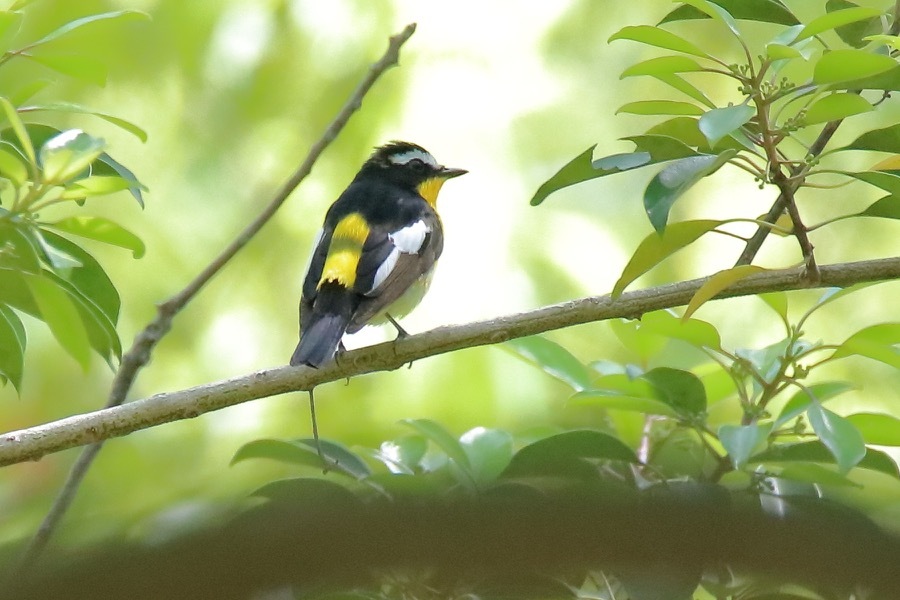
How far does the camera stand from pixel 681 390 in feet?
5.34

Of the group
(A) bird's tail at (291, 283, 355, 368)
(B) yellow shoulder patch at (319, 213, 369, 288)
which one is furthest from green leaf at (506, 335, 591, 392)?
(B) yellow shoulder patch at (319, 213, 369, 288)

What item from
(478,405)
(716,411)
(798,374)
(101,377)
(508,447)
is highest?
(798,374)

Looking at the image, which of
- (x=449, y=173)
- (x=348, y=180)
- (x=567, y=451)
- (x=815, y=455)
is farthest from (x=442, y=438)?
(x=348, y=180)

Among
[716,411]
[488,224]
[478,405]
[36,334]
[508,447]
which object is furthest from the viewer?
[488,224]

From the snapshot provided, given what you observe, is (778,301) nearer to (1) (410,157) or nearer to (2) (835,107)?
(2) (835,107)

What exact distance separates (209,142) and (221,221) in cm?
38

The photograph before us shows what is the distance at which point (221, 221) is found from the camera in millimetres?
4289

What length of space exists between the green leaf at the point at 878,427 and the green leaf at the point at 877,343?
0.09 meters

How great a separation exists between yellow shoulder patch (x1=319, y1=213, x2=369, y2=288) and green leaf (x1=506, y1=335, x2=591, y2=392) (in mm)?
726

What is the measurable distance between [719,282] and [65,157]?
3.28ft

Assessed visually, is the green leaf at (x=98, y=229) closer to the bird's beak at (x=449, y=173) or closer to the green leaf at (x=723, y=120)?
the green leaf at (x=723, y=120)

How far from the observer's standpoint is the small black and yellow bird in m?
2.46

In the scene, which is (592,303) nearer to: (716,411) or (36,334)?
(716,411)

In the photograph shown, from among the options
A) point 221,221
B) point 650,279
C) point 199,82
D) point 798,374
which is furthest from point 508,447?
point 199,82
